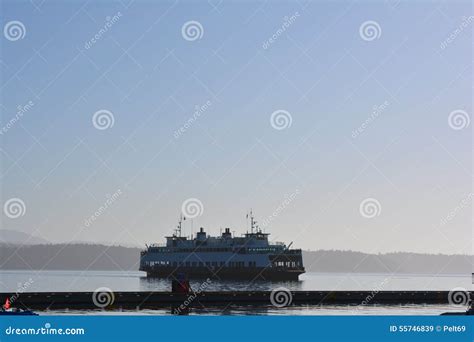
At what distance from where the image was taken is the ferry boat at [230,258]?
129m

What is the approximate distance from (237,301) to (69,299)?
12.3 m

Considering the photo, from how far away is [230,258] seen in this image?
131875mm

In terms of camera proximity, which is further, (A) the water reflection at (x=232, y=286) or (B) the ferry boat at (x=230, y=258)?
(B) the ferry boat at (x=230, y=258)

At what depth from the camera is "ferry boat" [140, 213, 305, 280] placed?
129 metres

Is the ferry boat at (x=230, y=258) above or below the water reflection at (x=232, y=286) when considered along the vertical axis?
above

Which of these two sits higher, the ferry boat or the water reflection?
the ferry boat

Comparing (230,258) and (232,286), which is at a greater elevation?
(230,258)

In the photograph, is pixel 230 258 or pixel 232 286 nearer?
pixel 232 286

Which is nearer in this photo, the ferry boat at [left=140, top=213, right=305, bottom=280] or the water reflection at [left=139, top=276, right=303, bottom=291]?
the water reflection at [left=139, top=276, right=303, bottom=291]
